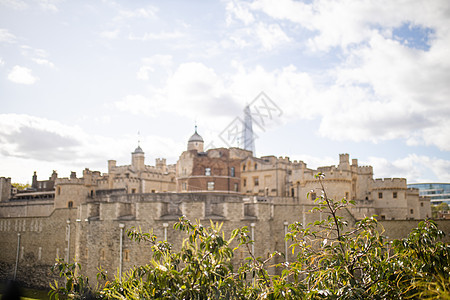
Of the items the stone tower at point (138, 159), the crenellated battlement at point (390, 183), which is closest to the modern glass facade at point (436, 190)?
the crenellated battlement at point (390, 183)

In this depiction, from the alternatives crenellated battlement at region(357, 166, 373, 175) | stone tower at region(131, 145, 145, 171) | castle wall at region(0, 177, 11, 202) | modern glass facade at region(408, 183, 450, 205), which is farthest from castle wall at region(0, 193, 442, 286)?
modern glass facade at region(408, 183, 450, 205)

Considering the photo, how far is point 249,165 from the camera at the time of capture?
56094 mm

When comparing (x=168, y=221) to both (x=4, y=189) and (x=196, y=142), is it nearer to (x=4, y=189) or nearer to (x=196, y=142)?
(x=196, y=142)

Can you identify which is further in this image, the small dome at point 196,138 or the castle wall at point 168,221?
the small dome at point 196,138

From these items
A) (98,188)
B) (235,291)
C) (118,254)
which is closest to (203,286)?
(235,291)

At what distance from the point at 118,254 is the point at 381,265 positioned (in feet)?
72.2

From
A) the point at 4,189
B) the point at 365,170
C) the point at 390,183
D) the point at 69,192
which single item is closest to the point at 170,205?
the point at 69,192

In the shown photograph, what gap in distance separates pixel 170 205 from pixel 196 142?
2357cm

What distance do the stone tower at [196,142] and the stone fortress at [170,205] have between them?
0.44ft

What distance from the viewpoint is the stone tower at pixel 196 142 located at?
52.8m

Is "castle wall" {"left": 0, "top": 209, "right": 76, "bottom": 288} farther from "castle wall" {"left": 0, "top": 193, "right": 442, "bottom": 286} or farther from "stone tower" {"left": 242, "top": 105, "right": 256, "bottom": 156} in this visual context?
"stone tower" {"left": 242, "top": 105, "right": 256, "bottom": 156}

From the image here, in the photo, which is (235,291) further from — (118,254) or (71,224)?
(71,224)

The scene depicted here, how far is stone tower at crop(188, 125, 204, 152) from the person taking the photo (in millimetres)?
52763

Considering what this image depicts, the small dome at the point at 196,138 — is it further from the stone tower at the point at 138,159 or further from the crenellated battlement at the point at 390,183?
the crenellated battlement at the point at 390,183
